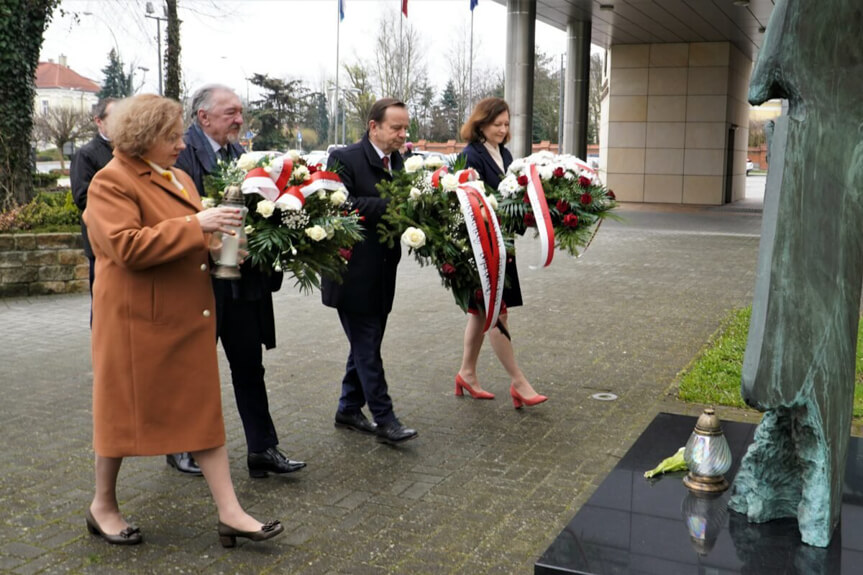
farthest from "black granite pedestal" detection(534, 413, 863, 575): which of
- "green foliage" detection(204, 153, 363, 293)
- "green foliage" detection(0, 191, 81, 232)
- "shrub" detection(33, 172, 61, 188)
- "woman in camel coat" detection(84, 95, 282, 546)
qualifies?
"shrub" detection(33, 172, 61, 188)

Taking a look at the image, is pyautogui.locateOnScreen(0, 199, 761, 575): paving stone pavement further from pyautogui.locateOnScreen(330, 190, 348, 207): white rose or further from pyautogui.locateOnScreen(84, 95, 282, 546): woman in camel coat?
pyautogui.locateOnScreen(330, 190, 348, 207): white rose

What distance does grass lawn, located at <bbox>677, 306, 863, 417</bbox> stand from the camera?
6.50 metres

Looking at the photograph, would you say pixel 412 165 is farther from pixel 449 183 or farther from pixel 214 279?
pixel 214 279

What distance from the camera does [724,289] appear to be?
11.9 metres

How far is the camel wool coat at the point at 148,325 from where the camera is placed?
3.77 meters

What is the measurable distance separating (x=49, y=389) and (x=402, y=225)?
3.20 meters

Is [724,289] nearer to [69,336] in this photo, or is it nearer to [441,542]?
[69,336]

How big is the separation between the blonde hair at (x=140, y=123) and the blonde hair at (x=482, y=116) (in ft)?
8.35

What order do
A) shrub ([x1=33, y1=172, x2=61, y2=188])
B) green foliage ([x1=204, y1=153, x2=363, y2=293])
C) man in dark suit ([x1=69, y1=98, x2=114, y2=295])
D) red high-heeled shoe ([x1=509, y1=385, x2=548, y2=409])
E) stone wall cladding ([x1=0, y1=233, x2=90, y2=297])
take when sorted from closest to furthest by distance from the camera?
green foliage ([x1=204, y1=153, x2=363, y2=293]) → man in dark suit ([x1=69, y1=98, x2=114, y2=295]) → red high-heeled shoe ([x1=509, y1=385, x2=548, y2=409]) → stone wall cladding ([x1=0, y1=233, x2=90, y2=297]) → shrub ([x1=33, y1=172, x2=61, y2=188])

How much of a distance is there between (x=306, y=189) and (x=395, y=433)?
1.66 m

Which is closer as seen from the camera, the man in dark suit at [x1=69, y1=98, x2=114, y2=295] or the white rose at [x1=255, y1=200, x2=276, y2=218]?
the white rose at [x1=255, y1=200, x2=276, y2=218]

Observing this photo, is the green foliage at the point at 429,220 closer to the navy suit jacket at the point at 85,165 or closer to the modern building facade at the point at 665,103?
the navy suit jacket at the point at 85,165

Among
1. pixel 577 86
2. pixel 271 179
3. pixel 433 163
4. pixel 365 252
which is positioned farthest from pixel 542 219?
pixel 577 86

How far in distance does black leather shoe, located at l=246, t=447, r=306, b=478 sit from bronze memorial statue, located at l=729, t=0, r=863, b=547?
253 cm
